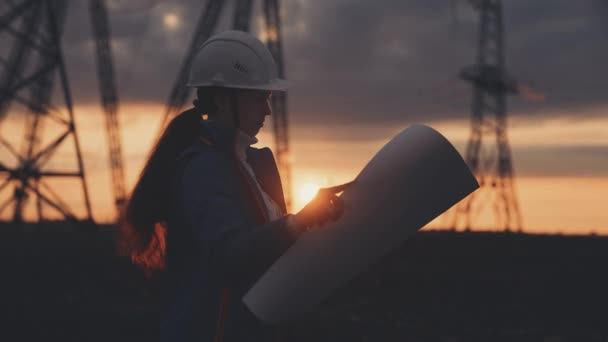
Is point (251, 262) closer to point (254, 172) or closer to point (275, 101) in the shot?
point (254, 172)

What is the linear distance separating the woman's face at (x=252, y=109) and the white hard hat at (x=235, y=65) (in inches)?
1.4

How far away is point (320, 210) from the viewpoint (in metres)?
2.65

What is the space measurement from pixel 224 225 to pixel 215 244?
0.07m

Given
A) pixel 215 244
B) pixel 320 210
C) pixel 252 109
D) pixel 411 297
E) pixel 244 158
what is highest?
pixel 252 109

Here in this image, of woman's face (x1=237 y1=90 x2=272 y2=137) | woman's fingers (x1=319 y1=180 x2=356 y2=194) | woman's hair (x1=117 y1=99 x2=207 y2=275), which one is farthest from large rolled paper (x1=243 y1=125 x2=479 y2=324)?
woman's hair (x1=117 y1=99 x2=207 y2=275)

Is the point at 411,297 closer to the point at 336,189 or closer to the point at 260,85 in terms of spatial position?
the point at 260,85

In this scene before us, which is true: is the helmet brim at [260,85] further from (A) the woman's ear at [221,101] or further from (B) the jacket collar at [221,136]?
(B) the jacket collar at [221,136]

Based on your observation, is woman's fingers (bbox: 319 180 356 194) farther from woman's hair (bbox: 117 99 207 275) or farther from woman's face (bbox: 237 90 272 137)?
woman's hair (bbox: 117 99 207 275)

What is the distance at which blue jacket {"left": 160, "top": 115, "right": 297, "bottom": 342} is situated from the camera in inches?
105

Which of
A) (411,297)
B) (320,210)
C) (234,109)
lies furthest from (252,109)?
(411,297)

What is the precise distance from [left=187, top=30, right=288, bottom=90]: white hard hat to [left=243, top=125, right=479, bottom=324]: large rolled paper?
1.72ft

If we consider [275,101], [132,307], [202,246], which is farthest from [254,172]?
[275,101]

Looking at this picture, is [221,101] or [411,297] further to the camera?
[411,297]

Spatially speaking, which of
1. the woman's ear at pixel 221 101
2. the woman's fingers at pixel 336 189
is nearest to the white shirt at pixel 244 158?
the woman's ear at pixel 221 101
